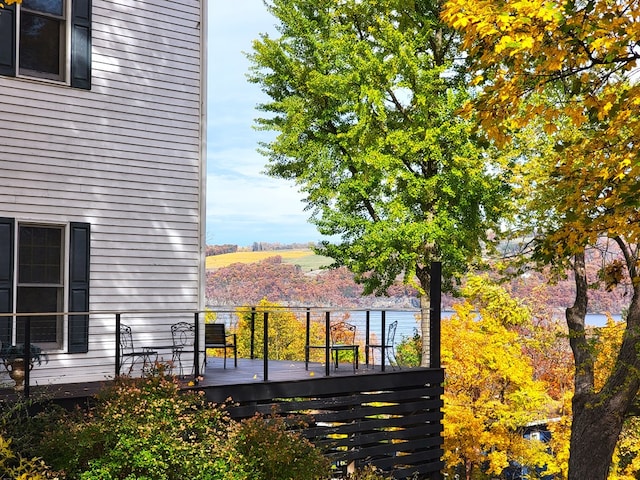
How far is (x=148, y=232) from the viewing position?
41.9 feet

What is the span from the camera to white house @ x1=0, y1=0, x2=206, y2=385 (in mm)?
11469

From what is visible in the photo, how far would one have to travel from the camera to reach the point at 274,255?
197 feet

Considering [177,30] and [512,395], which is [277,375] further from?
[512,395]

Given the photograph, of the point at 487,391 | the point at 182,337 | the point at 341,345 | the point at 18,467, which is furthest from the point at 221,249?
the point at 18,467

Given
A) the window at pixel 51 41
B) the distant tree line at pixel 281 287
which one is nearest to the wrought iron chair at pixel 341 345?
the window at pixel 51 41

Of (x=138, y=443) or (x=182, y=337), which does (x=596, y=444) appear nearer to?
(x=182, y=337)

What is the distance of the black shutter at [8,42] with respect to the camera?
36.8 feet

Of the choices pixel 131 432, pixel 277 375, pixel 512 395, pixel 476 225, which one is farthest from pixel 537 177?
pixel 131 432

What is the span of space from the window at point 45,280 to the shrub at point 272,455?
139 inches

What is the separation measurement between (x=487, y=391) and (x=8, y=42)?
17.7 m

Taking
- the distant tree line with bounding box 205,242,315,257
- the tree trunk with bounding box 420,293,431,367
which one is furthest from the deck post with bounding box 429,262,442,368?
the distant tree line with bounding box 205,242,315,257

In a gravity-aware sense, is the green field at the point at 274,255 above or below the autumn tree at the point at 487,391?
above

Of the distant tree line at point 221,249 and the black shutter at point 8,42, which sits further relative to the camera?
the distant tree line at point 221,249

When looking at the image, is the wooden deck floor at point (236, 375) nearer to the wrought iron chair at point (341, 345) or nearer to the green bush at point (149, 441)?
the wrought iron chair at point (341, 345)
